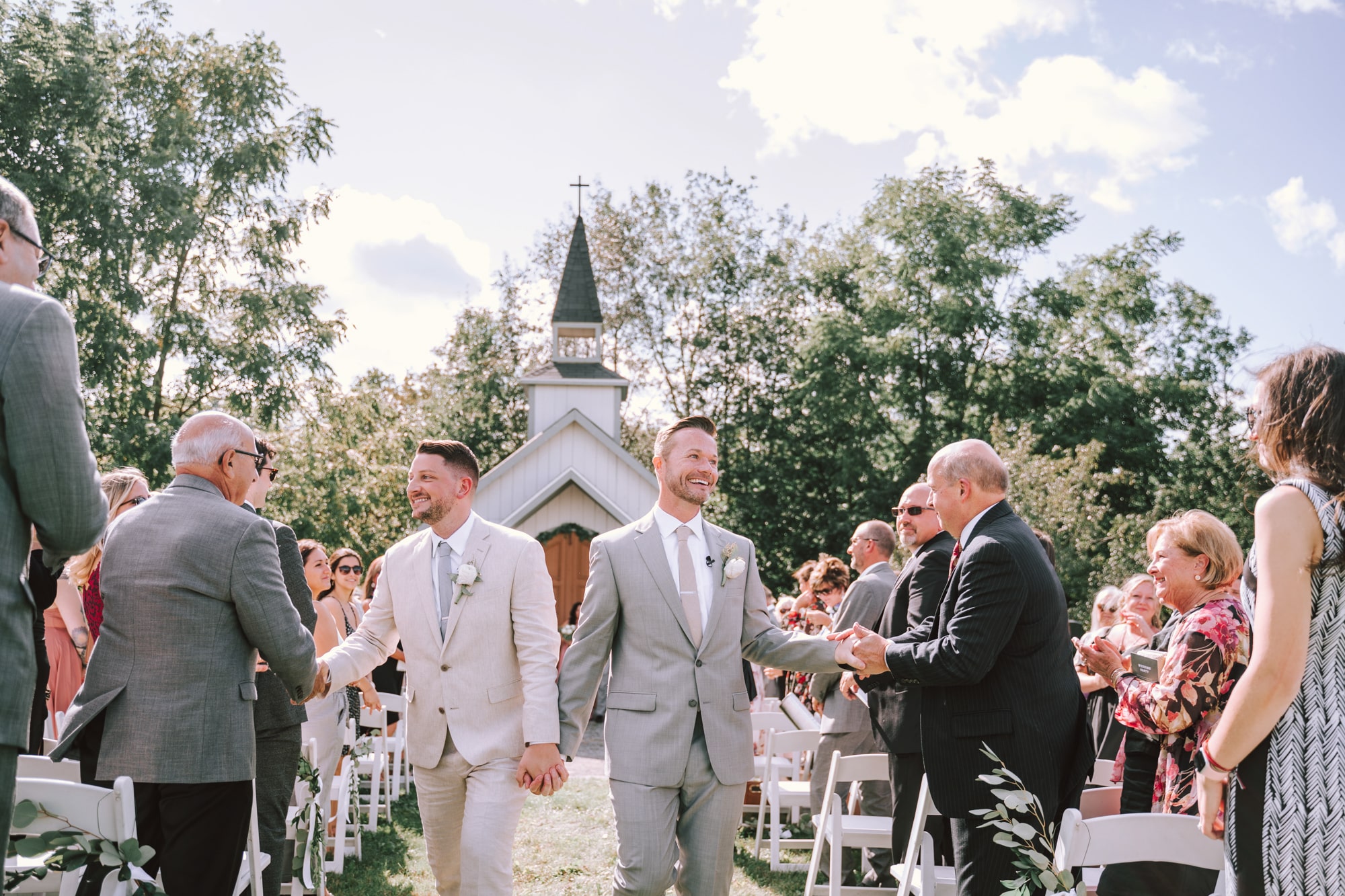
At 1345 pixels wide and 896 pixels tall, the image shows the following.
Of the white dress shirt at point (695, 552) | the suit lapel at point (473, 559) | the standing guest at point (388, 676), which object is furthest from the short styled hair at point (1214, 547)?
the standing guest at point (388, 676)

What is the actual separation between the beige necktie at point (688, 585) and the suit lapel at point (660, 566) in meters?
0.03

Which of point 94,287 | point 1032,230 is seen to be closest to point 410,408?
point 94,287

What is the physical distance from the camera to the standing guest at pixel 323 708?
21.4 feet

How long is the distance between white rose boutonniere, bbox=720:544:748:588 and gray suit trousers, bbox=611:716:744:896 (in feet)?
2.09

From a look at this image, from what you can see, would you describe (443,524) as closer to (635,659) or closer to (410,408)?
(635,659)

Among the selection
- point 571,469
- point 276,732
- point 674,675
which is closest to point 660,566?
point 674,675

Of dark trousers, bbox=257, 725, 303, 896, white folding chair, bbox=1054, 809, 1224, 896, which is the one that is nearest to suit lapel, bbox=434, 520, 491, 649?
dark trousers, bbox=257, 725, 303, 896

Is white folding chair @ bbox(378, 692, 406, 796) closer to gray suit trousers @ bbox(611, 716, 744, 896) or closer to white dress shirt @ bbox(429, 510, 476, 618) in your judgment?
white dress shirt @ bbox(429, 510, 476, 618)

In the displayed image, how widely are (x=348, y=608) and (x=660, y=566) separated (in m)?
5.00

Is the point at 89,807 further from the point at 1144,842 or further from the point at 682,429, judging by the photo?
the point at 1144,842

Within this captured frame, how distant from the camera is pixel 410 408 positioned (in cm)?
4506

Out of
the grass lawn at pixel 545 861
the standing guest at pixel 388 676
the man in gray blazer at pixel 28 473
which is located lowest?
the grass lawn at pixel 545 861

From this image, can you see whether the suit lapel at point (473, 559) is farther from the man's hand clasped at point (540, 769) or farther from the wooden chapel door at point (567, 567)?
the wooden chapel door at point (567, 567)

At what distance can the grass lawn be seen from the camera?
740cm
